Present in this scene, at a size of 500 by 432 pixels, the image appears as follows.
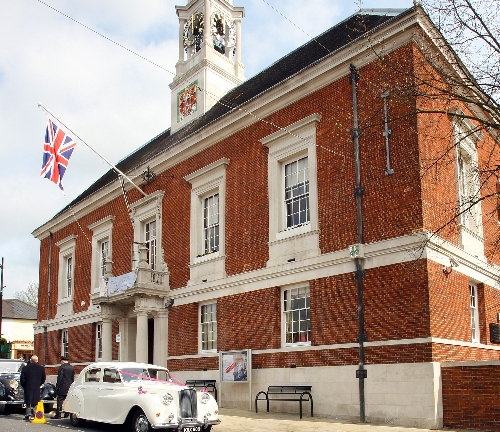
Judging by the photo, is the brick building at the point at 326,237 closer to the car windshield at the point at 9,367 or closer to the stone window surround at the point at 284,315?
the stone window surround at the point at 284,315

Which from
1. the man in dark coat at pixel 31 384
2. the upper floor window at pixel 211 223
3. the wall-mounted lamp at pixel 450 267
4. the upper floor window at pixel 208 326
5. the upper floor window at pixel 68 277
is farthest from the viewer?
the upper floor window at pixel 68 277

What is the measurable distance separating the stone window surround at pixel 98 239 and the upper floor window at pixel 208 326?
8.47m

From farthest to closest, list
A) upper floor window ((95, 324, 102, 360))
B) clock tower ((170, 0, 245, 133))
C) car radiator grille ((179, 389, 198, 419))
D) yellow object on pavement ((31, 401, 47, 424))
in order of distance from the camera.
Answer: upper floor window ((95, 324, 102, 360)) → clock tower ((170, 0, 245, 133)) → yellow object on pavement ((31, 401, 47, 424)) → car radiator grille ((179, 389, 198, 419))

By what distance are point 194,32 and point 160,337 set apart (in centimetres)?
1503

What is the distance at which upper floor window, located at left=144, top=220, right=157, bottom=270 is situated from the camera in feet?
83.7

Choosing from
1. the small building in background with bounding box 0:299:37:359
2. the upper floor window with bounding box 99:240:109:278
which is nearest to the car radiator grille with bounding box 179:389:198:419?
the upper floor window with bounding box 99:240:109:278

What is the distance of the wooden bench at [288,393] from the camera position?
16.5 metres

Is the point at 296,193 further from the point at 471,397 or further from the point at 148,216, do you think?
the point at 148,216

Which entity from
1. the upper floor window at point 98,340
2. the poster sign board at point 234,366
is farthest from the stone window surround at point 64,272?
the poster sign board at point 234,366

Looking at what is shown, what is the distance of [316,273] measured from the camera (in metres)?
17.3

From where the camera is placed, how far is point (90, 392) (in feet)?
47.9

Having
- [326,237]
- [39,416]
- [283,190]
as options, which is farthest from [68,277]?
[326,237]

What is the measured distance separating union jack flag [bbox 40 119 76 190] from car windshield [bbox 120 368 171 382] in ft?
39.1

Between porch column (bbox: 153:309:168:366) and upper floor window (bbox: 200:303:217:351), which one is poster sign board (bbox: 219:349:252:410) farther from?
porch column (bbox: 153:309:168:366)
